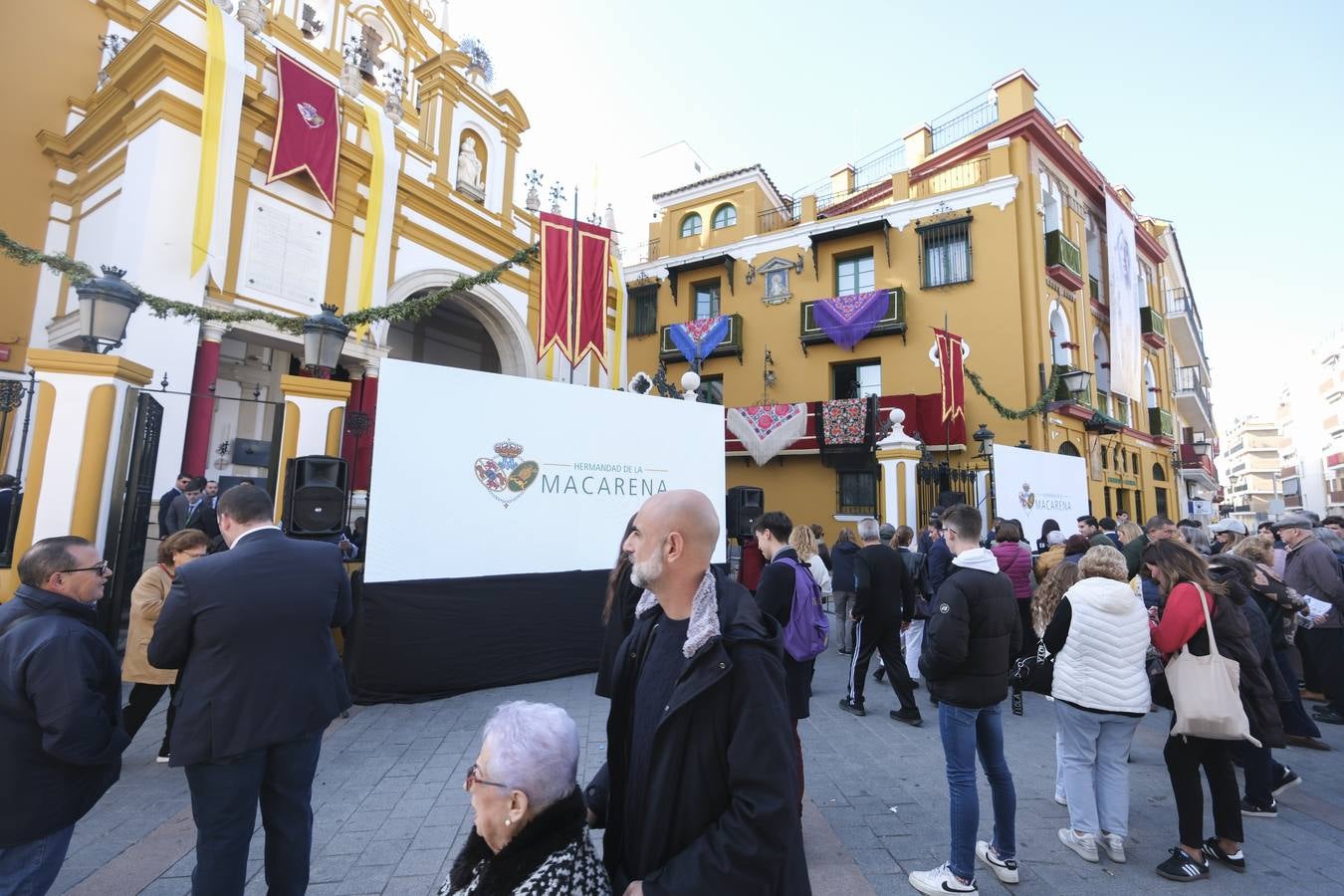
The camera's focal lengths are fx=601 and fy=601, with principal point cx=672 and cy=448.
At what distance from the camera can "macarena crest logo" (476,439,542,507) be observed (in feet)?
19.8

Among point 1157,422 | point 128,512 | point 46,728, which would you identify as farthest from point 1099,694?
point 1157,422

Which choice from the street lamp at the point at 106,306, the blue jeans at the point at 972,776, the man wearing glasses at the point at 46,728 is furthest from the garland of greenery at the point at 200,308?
the blue jeans at the point at 972,776

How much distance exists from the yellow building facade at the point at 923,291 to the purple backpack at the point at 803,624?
9714 mm

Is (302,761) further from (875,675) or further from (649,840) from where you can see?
(875,675)

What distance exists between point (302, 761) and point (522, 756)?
1681 millimetres

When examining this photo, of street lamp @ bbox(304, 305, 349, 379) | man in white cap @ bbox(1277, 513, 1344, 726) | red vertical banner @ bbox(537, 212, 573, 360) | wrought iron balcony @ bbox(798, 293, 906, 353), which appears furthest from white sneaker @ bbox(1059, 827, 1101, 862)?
wrought iron balcony @ bbox(798, 293, 906, 353)

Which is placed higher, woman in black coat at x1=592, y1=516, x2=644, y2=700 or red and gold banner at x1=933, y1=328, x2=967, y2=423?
red and gold banner at x1=933, y1=328, x2=967, y2=423

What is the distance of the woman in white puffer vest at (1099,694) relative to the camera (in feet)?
10.2

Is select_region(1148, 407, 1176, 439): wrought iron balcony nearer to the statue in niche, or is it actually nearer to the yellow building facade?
the yellow building facade

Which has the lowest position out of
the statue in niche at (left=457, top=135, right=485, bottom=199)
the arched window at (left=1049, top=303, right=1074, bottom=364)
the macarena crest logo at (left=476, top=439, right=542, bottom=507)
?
the macarena crest logo at (left=476, top=439, right=542, bottom=507)

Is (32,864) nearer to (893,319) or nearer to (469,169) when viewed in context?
(469,169)

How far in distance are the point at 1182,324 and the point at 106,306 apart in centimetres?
3278

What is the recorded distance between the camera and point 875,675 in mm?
6945

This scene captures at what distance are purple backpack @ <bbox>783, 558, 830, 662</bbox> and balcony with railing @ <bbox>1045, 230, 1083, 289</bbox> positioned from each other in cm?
1595
